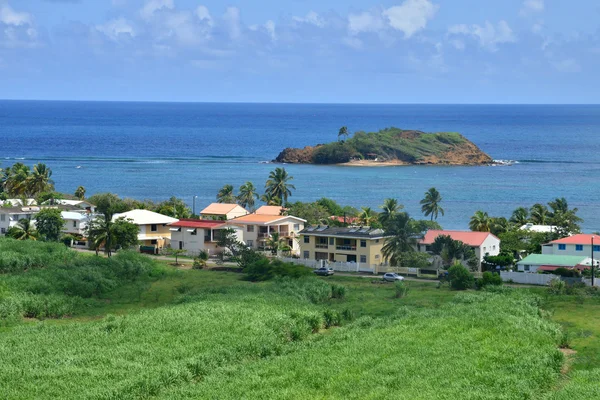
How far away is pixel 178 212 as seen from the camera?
96.6m

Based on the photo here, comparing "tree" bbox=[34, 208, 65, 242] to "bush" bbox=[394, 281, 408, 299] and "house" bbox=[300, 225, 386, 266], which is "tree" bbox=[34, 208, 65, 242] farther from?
"bush" bbox=[394, 281, 408, 299]

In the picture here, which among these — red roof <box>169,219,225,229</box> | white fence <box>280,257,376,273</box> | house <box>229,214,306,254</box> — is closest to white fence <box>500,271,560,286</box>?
white fence <box>280,257,376,273</box>

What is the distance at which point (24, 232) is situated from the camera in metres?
82.1

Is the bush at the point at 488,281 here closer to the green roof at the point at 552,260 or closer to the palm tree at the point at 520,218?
the green roof at the point at 552,260

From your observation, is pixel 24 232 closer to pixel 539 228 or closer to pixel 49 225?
pixel 49 225

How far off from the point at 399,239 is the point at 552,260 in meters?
11.8

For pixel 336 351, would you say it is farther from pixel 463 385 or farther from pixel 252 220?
pixel 252 220

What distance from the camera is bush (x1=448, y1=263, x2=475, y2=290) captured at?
63719 millimetres

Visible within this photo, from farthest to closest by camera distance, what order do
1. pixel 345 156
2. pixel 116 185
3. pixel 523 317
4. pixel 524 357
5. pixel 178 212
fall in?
1. pixel 345 156
2. pixel 116 185
3. pixel 178 212
4. pixel 523 317
5. pixel 524 357

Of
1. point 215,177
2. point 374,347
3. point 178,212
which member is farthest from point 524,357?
point 215,177

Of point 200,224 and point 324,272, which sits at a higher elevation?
point 200,224

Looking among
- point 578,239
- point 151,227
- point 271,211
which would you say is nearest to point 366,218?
point 271,211

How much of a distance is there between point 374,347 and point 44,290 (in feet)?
84.4

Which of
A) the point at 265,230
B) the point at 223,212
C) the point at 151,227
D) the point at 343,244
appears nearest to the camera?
the point at 343,244
